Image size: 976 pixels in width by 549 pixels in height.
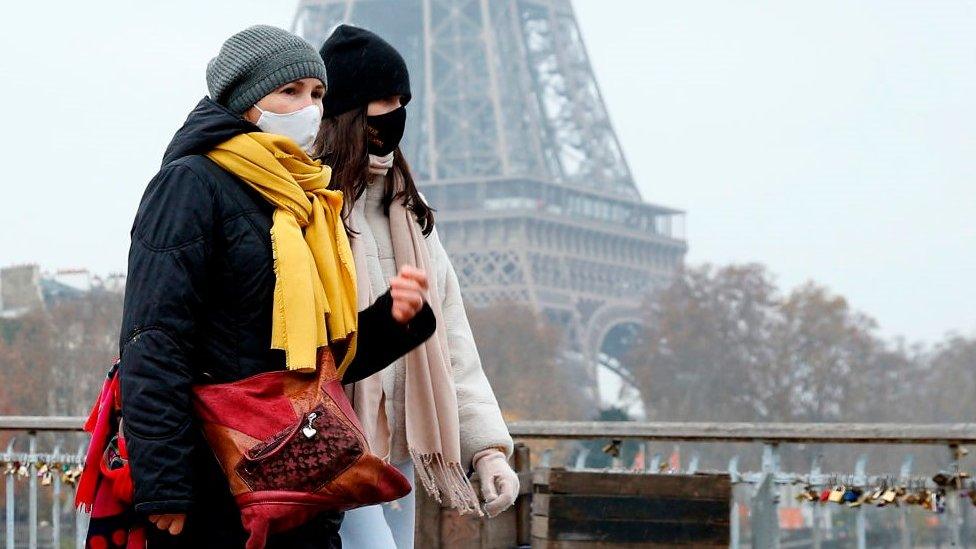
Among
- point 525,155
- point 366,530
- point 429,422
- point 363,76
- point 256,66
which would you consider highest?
point 525,155

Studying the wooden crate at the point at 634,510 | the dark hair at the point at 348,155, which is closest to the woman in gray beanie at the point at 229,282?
the dark hair at the point at 348,155

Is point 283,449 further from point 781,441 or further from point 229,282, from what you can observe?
point 781,441

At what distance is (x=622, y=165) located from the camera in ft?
209

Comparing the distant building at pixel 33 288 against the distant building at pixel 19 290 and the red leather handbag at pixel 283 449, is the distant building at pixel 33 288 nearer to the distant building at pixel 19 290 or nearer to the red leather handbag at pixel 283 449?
the distant building at pixel 19 290

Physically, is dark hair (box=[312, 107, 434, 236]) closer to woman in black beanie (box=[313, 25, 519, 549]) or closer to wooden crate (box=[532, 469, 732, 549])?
woman in black beanie (box=[313, 25, 519, 549])

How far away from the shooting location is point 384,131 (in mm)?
3625

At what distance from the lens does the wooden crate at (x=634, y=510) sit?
495 centimetres

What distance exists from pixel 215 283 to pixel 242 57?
0.46 meters

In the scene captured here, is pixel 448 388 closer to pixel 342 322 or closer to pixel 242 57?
pixel 342 322

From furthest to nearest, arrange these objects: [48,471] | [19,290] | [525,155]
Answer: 1. [525,155]
2. [19,290]
3. [48,471]

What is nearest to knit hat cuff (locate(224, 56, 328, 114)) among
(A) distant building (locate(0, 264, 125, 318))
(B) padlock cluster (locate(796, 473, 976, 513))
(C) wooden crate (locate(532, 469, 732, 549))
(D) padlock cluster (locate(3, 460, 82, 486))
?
(C) wooden crate (locate(532, 469, 732, 549))

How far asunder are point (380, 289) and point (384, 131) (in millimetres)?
351

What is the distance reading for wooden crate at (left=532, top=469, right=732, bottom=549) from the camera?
16.2 feet

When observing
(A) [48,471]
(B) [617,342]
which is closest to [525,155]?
(B) [617,342]
